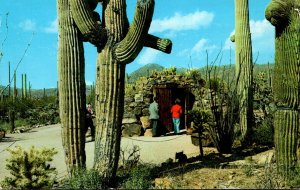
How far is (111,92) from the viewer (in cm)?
826

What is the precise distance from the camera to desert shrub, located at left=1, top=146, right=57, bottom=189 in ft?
27.3

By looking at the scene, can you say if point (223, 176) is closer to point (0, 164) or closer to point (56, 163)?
point (56, 163)

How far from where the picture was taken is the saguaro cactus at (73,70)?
27.4 ft

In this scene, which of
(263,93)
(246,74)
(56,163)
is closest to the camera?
(56,163)

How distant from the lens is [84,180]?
25.9 ft

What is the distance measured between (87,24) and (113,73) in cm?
91

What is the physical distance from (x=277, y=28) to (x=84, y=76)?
10.7ft

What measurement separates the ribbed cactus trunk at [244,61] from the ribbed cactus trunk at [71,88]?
22.6 feet

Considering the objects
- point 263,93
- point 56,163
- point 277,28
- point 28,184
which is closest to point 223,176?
point 277,28

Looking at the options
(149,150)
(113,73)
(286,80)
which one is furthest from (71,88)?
(149,150)

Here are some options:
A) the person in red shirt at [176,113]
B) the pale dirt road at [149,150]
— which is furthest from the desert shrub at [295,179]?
the person in red shirt at [176,113]

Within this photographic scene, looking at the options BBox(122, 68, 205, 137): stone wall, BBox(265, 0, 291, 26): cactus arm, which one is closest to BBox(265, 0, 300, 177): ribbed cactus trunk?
BBox(265, 0, 291, 26): cactus arm

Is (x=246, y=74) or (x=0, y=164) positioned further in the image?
(x=246, y=74)

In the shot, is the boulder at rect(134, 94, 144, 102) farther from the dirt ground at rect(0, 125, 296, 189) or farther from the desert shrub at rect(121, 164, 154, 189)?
the desert shrub at rect(121, 164, 154, 189)
